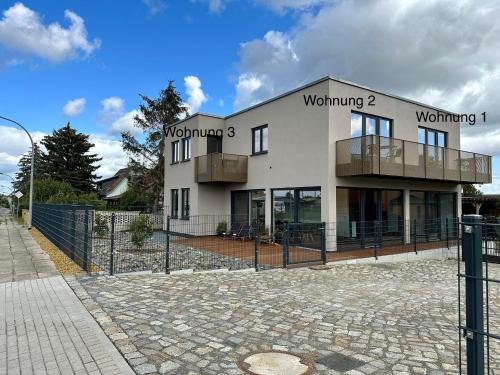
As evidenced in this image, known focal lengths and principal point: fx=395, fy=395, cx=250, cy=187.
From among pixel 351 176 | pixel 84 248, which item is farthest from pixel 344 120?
pixel 84 248

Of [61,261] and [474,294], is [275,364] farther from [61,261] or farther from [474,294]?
[61,261]

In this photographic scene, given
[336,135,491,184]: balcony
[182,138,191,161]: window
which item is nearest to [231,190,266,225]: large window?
[182,138,191,161]: window

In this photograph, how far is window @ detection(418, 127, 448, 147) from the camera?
18812 millimetres

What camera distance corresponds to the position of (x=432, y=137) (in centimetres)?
1948

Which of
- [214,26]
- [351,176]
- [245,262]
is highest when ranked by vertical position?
[214,26]

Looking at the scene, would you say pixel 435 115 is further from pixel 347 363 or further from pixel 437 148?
pixel 347 363

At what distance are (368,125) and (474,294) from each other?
14149 mm

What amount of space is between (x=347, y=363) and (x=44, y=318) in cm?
433

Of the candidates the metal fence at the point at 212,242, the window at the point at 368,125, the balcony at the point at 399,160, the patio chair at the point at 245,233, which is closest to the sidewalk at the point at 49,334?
the metal fence at the point at 212,242

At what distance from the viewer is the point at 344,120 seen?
49.9 feet

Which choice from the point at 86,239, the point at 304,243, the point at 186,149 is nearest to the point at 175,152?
the point at 186,149

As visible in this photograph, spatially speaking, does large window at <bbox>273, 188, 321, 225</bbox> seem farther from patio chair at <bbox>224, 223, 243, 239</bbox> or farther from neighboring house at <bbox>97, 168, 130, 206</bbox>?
neighboring house at <bbox>97, 168, 130, 206</bbox>

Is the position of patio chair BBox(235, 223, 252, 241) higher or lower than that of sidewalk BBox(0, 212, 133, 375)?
higher

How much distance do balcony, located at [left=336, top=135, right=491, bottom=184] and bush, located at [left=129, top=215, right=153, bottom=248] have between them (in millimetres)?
7186
